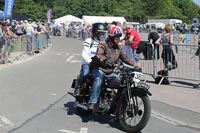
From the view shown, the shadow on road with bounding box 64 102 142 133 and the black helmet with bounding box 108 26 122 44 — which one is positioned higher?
the black helmet with bounding box 108 26 122 44

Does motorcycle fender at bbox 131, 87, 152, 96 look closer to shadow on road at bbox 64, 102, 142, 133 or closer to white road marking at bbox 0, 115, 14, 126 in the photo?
shadow on road at bbox 64, 102, 142, 133

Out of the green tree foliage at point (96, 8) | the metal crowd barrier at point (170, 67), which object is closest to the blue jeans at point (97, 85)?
the metal crowd barrier at point (170, 67)

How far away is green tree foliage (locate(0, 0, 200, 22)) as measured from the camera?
323ft

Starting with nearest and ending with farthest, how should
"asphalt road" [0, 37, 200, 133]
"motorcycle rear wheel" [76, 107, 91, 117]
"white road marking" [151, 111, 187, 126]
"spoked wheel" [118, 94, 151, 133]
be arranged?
"spoked wheel" [118, 94, 151, 133]
"asphalt road" [0, 37, 200, 133]
"white road marking" [151, 111, 187, 126]
"motorcycle rear wheel" [76, 107, 91, 117]

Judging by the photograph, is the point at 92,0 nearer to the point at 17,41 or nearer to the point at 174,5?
the point at 174,5

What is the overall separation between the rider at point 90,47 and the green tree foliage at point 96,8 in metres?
88.2

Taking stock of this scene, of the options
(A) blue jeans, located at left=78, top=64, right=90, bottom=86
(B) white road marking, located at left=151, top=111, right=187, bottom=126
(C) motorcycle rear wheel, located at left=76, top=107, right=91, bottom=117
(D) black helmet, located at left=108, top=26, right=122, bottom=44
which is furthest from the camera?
(C) motorcycle rear wheel, located at left=76, top=107, right=91, bottom=117

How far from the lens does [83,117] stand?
811cm

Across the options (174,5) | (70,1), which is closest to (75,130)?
(70,1)

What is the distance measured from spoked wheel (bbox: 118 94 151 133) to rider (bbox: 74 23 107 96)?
3.81 ft

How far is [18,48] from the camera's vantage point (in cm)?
1969

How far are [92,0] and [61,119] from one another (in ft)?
338

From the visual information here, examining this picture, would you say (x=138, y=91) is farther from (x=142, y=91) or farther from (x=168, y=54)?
(x=168, y=54)

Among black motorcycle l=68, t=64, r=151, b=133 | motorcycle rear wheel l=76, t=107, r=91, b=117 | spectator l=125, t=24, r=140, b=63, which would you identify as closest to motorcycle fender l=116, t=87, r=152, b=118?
black motorcycle l=68, t=64, r=151, b=133
